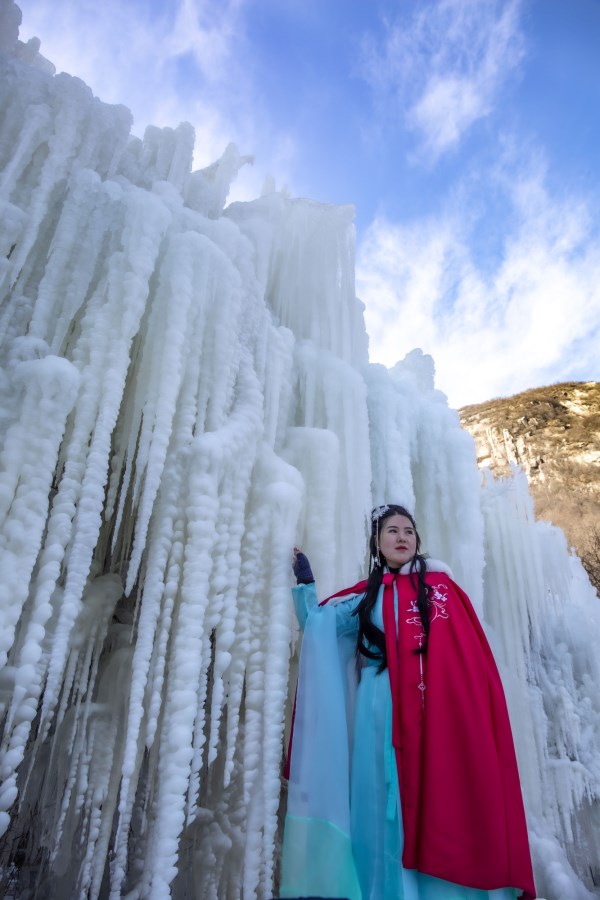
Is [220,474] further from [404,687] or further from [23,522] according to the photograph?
[404,687]

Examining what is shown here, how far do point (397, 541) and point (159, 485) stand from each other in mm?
1089

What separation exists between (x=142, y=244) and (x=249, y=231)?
139cm

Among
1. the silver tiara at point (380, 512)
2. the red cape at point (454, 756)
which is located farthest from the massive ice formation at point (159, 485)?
the red cape at point (454, 756)

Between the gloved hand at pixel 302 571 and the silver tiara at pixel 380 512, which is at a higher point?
the silver tiara at pixel 380 512

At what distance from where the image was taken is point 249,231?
377 centimetres

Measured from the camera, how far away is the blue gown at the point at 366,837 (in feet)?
5.30

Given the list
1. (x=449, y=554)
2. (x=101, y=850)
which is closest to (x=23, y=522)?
(x=101, y=850)

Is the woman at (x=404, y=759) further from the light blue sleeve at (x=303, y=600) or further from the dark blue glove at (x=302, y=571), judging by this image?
the dark blue glove at (x=302, y=571)

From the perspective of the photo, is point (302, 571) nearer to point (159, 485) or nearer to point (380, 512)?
point (380, 512)

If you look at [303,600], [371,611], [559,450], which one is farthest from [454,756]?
[559,450]

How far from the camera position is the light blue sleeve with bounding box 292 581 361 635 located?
2.22m

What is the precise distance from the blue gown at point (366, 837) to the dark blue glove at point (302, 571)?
384 mm

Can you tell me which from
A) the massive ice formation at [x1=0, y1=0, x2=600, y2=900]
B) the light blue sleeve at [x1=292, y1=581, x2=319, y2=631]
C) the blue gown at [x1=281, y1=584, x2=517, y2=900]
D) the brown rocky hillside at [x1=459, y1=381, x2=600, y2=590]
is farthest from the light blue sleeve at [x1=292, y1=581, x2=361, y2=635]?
the brown rocky hillside at [x1=459, y1=381, x2=600, y2=590]

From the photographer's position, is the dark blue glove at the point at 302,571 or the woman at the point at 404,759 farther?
the dark blue glove at the point at 302,571
